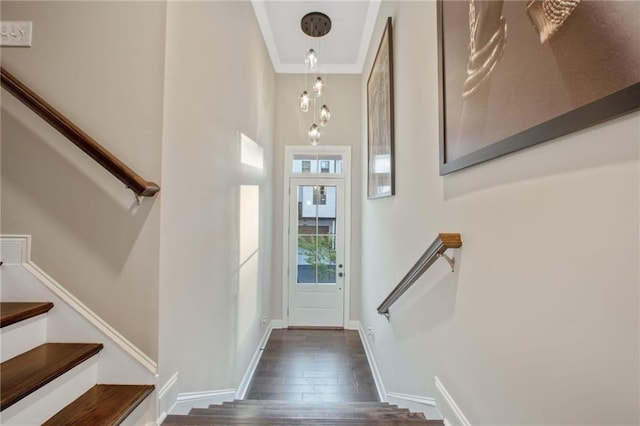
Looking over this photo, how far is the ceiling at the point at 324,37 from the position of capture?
123 inches

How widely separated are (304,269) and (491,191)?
367 centimetres

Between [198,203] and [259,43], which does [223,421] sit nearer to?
[198,203]

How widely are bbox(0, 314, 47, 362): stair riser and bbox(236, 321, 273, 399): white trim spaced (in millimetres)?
1652

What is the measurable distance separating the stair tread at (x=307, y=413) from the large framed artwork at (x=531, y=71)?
1.39 m

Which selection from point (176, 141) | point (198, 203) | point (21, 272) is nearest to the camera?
point (21, 272)

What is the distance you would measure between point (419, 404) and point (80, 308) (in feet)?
6.26

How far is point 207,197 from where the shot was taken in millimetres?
1969

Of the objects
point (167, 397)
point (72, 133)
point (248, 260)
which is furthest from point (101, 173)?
point (248, 260)

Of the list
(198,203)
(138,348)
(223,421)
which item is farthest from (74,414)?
(198,203)

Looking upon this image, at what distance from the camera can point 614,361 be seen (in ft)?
1.93

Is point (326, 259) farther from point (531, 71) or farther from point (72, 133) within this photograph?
point (531, 71)

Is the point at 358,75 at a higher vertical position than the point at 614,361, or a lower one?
higher

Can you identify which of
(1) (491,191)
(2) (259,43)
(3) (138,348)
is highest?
(2) (259,43)

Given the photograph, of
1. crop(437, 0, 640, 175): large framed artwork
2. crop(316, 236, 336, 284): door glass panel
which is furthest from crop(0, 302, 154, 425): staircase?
crop(316, 236, 336, 284): door glass panel
